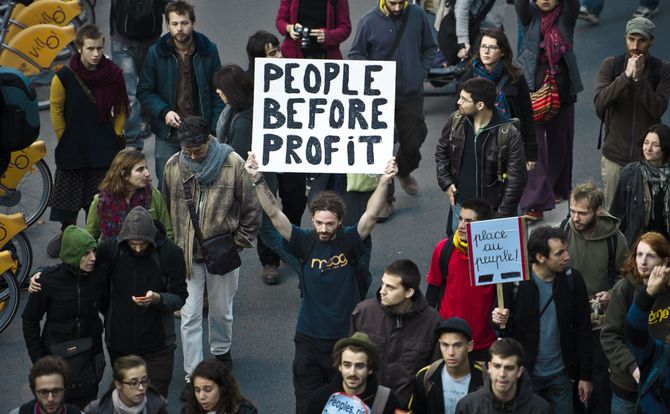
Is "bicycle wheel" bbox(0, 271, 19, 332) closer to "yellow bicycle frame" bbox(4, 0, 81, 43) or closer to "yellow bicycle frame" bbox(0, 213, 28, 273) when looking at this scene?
"yellow bicycle frame" bbox(0, 213, 28, 273)

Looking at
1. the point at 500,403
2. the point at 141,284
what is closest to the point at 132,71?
the point at 141,284

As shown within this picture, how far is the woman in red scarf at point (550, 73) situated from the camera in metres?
11.8

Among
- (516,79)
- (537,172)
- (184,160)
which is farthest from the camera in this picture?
(537,172)

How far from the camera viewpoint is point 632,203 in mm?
9805

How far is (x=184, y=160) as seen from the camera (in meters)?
9.62

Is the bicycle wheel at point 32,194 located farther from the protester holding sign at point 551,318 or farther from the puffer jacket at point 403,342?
the protester holding sign at point 551,318

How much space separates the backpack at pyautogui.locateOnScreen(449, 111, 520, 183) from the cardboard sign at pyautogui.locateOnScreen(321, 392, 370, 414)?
302cm

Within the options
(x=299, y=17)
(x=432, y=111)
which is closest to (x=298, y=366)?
(x=299, y=17)

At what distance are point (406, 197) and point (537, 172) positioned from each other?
4.57ft

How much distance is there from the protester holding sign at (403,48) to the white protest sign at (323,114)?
2.54 meters

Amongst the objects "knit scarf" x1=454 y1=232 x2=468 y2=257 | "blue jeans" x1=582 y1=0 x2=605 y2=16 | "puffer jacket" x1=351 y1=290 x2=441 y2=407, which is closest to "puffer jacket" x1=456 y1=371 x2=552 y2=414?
"puffer jacket" x1=351 y1=290 x2=441 y2=407

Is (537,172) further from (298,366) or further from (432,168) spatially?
(298,366)

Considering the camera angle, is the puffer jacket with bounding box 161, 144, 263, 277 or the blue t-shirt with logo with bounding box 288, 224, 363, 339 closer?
the blue t-shirt with logo with bounding box 288, 224, 363, 339

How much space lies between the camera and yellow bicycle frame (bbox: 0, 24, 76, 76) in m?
13.3
